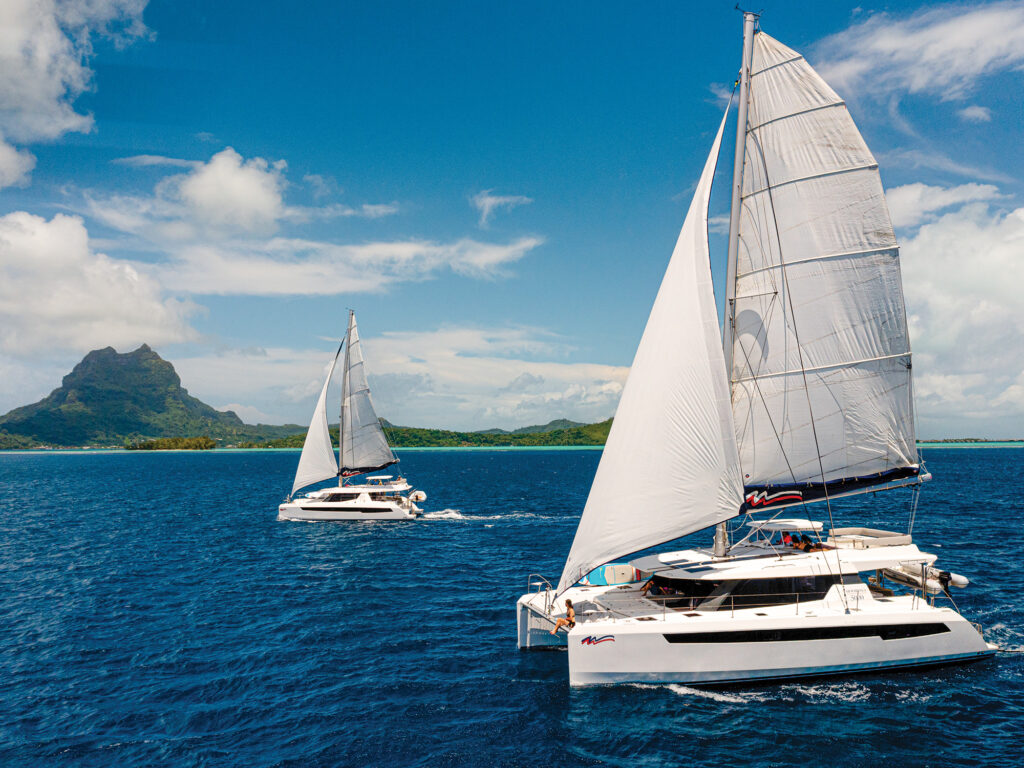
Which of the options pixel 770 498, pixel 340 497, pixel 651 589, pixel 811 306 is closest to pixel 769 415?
pixel 770 498

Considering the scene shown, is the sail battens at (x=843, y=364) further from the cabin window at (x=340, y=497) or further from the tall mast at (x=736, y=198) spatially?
the cabin window at (x=340, y=497)

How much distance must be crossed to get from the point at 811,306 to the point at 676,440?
7.01m

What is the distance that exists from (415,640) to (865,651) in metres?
15.7

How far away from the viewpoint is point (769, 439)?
20.1 m

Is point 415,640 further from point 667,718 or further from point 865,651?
point 865,651

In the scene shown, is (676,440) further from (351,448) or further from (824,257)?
(351,448)

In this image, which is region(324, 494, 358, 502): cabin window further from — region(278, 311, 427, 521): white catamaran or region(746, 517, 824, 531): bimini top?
region(746, 517, 824, 531): bimini top

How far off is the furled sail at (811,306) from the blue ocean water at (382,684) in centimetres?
715

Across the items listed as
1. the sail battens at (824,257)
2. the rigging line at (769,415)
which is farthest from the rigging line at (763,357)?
the sail battens at (824,257)

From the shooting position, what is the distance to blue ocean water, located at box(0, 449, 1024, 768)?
591 inches

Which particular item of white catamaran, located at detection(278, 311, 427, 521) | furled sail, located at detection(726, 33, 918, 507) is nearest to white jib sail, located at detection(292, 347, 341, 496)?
white catamaran, located at detection(278, 311, 427, 521)

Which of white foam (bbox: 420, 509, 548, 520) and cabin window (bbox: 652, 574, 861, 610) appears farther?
white foam (bbox: 420, 509, 548, 520)

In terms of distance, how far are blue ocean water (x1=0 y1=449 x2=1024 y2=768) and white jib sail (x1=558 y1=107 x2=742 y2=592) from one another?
4.58 m

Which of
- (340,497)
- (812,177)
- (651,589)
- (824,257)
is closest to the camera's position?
(812,177)
